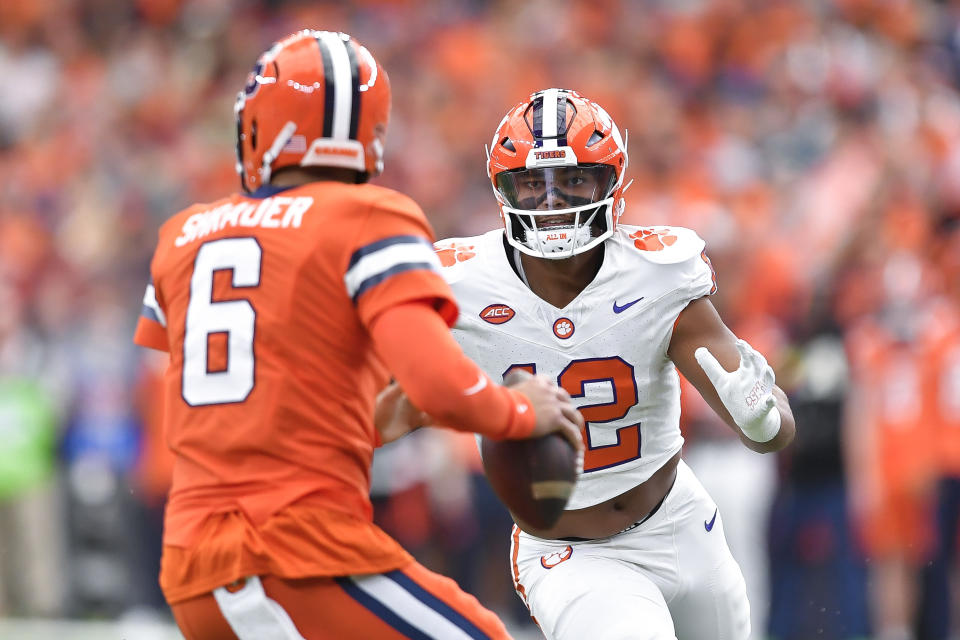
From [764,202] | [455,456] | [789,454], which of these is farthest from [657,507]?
[764,202]

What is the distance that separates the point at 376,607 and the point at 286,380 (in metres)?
0.47

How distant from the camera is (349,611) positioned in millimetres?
2740

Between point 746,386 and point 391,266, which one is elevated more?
point 391,266

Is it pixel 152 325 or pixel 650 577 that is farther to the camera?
pixel 650 577

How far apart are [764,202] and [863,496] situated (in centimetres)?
256

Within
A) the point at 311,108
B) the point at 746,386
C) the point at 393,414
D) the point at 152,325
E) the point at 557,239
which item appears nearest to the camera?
the point at 311,108

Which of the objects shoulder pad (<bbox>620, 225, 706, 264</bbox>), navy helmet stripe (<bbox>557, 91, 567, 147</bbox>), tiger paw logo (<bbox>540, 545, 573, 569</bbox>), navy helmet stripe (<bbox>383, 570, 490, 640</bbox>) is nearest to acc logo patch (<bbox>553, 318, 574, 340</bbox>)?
shoulder pad (<bbox>620, 225, 706, 264</bbox>)

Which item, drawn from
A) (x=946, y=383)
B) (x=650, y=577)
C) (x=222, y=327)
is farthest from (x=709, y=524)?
(x=946, y=383)

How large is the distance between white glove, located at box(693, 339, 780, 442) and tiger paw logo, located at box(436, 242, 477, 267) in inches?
27.7

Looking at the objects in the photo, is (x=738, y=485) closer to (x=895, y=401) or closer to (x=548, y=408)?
(x=895, y=401)

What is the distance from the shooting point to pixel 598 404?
3775 mm

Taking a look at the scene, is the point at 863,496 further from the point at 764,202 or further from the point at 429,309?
the point at 429,309

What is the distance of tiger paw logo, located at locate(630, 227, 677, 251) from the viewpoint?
151 inches

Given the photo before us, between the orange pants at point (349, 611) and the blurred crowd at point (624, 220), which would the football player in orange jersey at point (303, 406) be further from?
the blurred crowd at point (624, 220)
